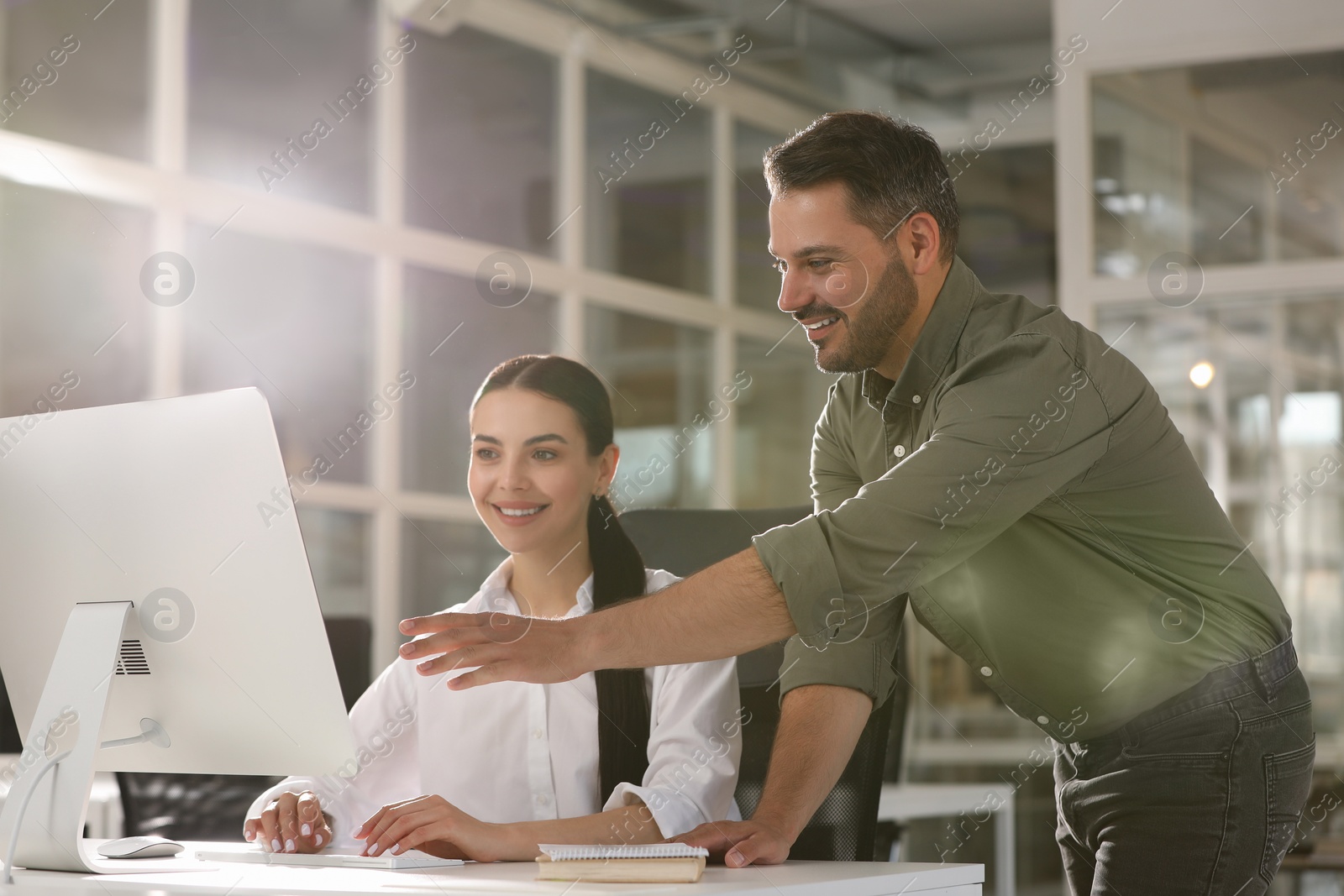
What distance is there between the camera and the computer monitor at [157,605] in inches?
48.2

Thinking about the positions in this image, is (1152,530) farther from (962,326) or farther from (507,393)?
(507,393)

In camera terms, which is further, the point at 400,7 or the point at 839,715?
the point at 400,7

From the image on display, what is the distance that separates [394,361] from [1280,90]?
303cm

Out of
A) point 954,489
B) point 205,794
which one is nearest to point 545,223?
point 205,794

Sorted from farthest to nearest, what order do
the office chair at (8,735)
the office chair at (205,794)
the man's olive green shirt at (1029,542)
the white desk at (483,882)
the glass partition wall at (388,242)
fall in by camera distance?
the glass partition wall at (388,242)
the office chair at (8,735)
the office chair at (205,794)
the man's olive green shirt at (1029,542)
the white desk at (483,882)

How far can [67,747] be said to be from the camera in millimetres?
1311

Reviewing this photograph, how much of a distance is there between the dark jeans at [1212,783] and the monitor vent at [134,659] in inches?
44.3

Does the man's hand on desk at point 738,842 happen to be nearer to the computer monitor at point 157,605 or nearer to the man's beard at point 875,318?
the computer monitor at point 157,605

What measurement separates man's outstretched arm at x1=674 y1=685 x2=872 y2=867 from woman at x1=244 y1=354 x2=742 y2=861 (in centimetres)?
7

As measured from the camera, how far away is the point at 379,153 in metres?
4.43

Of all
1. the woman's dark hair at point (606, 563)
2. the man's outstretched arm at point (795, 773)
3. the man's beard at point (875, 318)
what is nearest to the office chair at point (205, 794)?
the woman's dark hair at point (606, 563)

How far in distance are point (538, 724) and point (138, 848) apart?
530mm

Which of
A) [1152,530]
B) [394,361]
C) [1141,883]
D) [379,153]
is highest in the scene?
[379,153]

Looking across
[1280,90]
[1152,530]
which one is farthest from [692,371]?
[1152,530]
